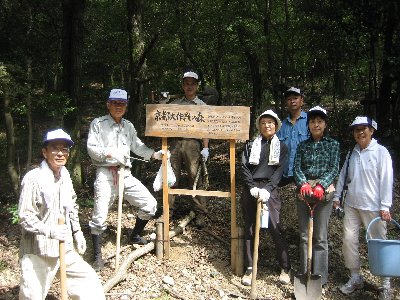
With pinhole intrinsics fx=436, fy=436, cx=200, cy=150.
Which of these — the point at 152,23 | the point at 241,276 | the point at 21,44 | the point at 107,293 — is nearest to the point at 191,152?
the point at 241,276

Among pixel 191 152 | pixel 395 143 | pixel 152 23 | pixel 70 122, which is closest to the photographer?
pixel 191 152

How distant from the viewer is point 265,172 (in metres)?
5.75

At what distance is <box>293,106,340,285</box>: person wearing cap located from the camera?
5469mm

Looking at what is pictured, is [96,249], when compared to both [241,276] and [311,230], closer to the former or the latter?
[241,276]

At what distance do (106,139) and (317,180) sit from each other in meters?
2.88

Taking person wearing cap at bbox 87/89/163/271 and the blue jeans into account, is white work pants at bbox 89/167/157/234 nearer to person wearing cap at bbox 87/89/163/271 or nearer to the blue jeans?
person wearing cap at bbox 87/89/163/271

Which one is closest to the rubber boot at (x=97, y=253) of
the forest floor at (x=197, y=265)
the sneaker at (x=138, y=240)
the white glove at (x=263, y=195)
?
the forest floor at (x=197, y=265)

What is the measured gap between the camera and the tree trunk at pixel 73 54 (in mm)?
8641

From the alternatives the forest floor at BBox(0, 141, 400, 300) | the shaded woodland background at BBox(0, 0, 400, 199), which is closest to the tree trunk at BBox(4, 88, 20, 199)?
the shaded woodland background at BBox(0, 0, 400, 199)

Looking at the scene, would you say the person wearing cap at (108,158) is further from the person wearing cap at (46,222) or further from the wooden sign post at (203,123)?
the person wearing cap at (46,222)

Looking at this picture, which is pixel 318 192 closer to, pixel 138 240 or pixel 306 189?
pixel 306 189

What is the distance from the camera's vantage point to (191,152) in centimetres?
689

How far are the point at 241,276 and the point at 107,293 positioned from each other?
189 cm

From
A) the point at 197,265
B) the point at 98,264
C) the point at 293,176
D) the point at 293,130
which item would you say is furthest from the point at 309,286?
the point at 98,264
